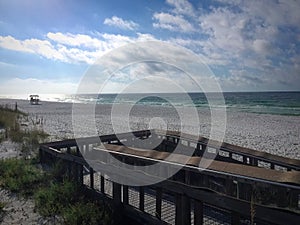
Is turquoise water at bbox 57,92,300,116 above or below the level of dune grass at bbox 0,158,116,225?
above

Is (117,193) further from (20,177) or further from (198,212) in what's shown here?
(20,177)

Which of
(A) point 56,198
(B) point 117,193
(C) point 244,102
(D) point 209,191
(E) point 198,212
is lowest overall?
(A) point 56,198

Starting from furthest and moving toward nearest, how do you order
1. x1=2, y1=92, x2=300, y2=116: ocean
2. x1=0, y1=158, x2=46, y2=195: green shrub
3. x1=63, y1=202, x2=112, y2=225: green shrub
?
x1=2, y1=92, x2=300, y2=116: ocean, x1=0, y1=158, x2=46, y2=195: green shrub, x1=63, y1=202, x2=112, y2=225: green shrub

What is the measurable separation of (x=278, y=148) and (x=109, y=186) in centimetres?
1131

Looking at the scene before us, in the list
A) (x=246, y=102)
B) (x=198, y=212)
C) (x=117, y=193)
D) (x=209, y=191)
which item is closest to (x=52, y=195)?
(x=117, y=193)

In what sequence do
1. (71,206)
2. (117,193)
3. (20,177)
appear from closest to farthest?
(117,193) < (71,206) < (20,177)

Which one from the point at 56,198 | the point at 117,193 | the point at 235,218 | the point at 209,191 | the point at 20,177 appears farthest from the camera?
the point at 20,177

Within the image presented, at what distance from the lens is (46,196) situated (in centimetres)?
577

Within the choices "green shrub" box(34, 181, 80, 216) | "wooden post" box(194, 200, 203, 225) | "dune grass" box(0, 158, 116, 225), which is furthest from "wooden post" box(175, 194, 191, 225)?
"green shrub" box(34, 181, 80, 216)

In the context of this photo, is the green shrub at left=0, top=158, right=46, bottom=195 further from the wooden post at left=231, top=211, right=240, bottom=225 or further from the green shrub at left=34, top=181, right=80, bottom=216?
the wooden post at left=231, top=211, right=240, bottom=225

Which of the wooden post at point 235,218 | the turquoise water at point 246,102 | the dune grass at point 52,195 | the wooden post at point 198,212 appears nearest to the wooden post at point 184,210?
the wooden post at point 198,212

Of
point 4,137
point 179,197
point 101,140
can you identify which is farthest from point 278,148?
point 4,137

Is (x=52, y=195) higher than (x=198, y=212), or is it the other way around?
(x=198, y=212)

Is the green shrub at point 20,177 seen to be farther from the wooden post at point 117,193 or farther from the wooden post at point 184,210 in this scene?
the wooden post at point 184,210
